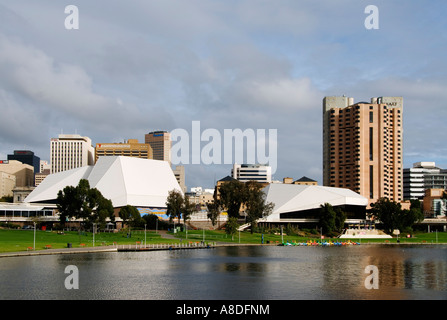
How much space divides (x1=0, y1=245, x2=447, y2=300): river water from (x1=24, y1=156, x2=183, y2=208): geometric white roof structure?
8507 cm

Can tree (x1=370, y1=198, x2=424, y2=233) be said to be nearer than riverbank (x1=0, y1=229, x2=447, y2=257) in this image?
No

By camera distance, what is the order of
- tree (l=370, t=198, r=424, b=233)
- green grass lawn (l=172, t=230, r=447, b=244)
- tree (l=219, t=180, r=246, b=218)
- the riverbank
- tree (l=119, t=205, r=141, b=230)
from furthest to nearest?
tree (l=370, t=198, r=424, b=233) < tree (l=219, t=180, r=246, b=218) < tree (l=119, t=205, r=141, b=230) < green grass lawn (l=172, t=230, r=447, b=244) < the riverbank

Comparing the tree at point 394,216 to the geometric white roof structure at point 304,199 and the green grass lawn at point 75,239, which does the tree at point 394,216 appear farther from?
the green grass lawn at point 75,239

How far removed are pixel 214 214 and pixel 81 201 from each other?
121 feet

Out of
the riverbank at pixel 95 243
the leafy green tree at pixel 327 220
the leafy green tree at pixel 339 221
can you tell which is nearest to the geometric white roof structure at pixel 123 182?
the riverbank at pixel 95 243

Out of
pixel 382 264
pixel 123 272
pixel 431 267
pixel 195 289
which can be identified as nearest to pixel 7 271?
pixel 123 272

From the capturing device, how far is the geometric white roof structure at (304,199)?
568 feet

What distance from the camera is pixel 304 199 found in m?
175

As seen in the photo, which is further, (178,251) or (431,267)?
(178,251)

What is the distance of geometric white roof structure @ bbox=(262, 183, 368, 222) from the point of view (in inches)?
6816

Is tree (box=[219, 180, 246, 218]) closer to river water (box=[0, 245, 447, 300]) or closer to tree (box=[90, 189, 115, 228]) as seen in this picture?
tree (box=[90, 189, 115, 228])

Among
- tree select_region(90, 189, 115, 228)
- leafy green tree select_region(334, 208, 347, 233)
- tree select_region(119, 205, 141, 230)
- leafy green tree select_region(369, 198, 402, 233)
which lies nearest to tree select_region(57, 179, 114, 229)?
tree select_region(90, 189, 115, 228)

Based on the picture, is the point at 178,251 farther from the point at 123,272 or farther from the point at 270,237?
the point at 270,237

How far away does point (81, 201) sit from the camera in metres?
114
